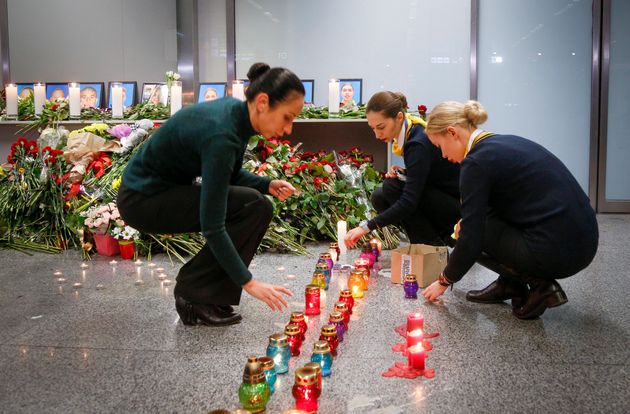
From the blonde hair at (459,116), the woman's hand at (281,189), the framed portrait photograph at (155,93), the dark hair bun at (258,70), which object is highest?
the framed portrait photograph at (155,93)

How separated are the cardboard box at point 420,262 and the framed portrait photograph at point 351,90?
2.68 metres

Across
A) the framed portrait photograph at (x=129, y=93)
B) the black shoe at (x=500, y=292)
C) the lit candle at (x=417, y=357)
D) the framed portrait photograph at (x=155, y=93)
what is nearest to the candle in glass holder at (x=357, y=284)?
the black shoe at (x=500, y=292)

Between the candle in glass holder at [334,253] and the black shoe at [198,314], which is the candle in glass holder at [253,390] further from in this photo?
the candle in glass holder at [334,253]

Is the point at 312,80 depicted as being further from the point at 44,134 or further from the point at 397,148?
the point at 397,148

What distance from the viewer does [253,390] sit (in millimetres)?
1433

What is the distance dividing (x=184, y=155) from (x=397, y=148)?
1.24 metres

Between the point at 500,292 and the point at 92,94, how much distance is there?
4.40 metres

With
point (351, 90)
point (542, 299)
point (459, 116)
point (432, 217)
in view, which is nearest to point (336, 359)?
point (542, 299)

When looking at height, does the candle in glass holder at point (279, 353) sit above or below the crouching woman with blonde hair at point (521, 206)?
below

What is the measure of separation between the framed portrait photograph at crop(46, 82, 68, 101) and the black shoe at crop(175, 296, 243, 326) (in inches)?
160

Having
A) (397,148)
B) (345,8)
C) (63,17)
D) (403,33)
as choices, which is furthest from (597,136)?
(63,17)

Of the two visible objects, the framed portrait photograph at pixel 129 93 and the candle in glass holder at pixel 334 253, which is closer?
the candle in glass holder at pixel 334 253

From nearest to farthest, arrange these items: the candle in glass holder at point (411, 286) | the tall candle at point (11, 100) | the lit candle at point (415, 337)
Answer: the lit candle at point (415, 337) → the candle in glass holder at point (411, 286) → the tall candle at point (11, 100)

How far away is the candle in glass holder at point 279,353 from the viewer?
66.6 inches
